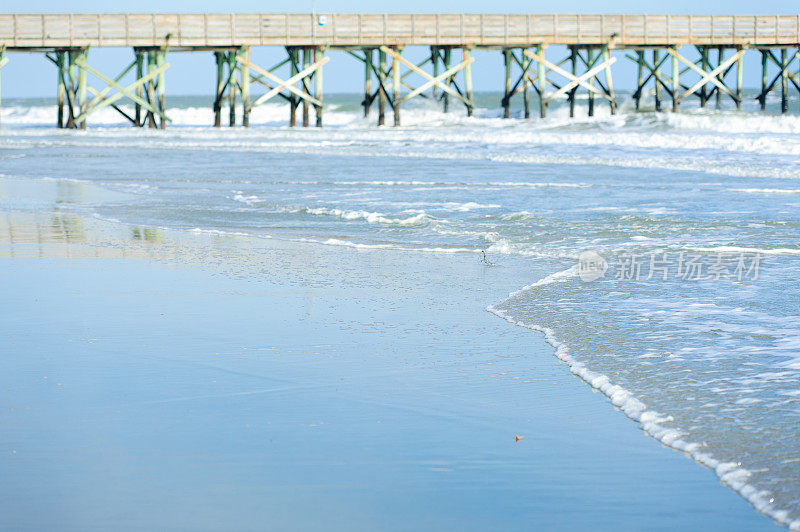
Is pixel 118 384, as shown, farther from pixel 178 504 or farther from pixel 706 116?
pixel 706 116

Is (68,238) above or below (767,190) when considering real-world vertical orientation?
below

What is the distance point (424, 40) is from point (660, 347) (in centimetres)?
2508

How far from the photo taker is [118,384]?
366 centimetres

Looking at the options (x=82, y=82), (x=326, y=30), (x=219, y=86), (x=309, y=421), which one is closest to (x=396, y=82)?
(x=326, y=30)

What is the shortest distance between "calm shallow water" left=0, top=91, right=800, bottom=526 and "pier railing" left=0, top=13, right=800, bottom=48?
6098mm

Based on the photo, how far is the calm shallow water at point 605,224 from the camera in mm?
3445

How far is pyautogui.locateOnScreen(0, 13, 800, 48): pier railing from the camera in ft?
87.8

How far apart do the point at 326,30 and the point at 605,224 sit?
21.0 m

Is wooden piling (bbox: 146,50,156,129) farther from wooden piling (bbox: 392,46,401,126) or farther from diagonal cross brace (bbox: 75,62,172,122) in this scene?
wooden piling (bbox: 392,46,401,126)

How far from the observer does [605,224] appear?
26.1 ft

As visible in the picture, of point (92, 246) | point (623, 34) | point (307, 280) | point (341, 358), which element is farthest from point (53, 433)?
point (623, 34)

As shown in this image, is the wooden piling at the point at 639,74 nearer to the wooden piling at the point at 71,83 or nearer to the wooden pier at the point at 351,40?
the wooden pier at the point at 351,40

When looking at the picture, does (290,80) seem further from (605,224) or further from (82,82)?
(605,224)

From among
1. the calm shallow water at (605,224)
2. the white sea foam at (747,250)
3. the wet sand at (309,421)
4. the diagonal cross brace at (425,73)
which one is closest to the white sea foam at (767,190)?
the calm shallow water at (605,224)
